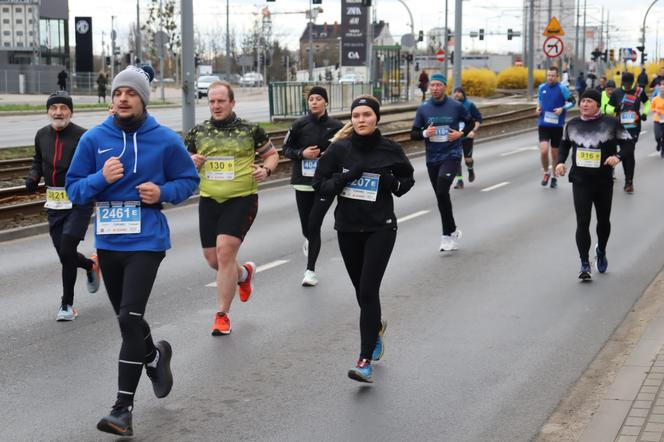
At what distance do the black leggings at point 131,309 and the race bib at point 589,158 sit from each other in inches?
235

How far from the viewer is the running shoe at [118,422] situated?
5836 millimetres

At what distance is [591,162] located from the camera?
10945mm

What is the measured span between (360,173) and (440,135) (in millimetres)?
6029

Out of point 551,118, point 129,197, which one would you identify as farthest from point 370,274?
point 551,118

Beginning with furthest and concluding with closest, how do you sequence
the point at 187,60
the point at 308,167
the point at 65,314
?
the point at 187,60 → the point at 308,167 → the point at 65,314

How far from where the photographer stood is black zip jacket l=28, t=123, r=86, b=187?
9.25m

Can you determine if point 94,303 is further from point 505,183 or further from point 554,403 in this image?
point 505,183

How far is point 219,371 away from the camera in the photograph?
296 inches

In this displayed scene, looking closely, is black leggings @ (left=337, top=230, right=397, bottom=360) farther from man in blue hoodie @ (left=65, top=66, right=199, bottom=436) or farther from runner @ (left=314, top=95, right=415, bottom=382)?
man in blue hoodie @ (left=65, top=66, right=199, bottom=436)

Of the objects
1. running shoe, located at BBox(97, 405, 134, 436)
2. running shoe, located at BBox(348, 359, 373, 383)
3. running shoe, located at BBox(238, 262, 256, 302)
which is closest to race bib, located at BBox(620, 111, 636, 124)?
running shoe, located at BBox(238, 262, 256, 302)

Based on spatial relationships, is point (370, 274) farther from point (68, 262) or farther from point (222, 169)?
point (68, 262)

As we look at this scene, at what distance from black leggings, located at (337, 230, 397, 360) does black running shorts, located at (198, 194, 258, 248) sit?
1507mm

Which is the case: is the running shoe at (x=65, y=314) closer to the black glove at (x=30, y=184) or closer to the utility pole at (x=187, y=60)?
the black glove at (x=30, y=184)

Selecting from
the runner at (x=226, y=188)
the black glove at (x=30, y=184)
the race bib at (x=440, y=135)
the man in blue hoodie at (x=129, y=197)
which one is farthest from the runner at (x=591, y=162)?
the man in blue hoodie at (x=129, y=197)
